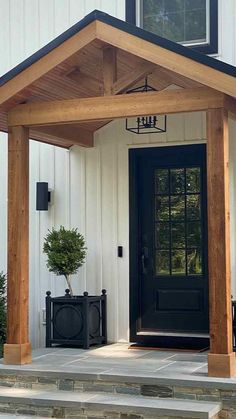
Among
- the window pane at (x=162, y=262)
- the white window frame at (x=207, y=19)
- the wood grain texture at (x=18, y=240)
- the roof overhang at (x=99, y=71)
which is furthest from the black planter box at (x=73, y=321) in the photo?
the white window frame at (x=207, y=19)

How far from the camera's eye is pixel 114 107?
248 inches

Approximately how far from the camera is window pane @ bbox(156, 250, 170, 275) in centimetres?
786

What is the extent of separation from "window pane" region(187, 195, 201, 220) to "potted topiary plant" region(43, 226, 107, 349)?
4.08 feet

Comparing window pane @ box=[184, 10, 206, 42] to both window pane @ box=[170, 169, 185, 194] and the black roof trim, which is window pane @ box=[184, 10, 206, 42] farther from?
the black roof trim

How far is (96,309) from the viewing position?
773 centimetres

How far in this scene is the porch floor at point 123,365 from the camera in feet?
19.0

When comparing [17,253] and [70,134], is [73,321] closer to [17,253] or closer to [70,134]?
[17,253]

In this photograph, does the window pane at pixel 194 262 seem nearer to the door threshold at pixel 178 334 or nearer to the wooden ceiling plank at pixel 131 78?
the door threshold at pixel 178 334

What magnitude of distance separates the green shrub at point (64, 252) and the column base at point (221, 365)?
237cm

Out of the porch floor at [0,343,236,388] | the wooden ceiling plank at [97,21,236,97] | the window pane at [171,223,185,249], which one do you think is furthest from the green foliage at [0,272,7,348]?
the wooden ceiling plank at [97,21,236,97]

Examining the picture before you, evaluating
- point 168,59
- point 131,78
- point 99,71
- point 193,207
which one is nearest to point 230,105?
point 168,59

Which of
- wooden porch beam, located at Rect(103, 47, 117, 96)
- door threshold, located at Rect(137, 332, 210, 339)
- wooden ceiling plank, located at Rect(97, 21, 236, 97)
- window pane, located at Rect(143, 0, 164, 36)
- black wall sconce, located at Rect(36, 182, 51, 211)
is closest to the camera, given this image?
wooden ceiling plank, located at Rect(97, 21, 236, 97)

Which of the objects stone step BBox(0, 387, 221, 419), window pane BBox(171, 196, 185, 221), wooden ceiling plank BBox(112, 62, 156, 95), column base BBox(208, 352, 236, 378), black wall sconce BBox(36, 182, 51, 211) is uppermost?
wooden ceiling plank BBox(112, 62, 156, 95)

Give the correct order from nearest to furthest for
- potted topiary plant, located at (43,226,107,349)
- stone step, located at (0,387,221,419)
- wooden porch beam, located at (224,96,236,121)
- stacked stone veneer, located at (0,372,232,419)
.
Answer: stone step, located at (0,387,221,419) < stacked stone veneer, located at (0,372,232,419) < wooden porch beam, located at (224,96,236,121) < potted topiary plant, located at (43,226,107,349)
